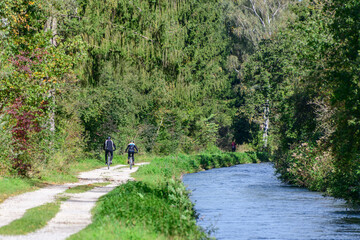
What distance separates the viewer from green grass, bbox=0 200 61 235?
11.9 m

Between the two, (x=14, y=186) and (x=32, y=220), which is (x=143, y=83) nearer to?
(x=14, y=186)

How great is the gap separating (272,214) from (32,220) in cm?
1070

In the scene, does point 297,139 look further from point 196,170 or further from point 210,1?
point 210,1

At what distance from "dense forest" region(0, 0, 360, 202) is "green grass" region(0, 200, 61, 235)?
593 centimetres

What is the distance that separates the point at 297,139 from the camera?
35656mm

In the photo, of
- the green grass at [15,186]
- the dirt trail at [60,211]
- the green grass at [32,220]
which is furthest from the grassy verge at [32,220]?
the green grass at [15,186]

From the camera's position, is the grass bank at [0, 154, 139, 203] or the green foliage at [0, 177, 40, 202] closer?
the green foliage at [0, 177, 40, 202]

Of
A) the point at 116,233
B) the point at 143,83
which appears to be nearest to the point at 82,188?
the point at 143,83

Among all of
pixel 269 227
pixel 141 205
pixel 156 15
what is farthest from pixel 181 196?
pixel 156 15

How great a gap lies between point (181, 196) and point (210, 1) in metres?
53.8

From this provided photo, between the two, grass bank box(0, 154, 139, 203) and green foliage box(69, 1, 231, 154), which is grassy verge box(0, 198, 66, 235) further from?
green foliage box(69, 1, 231, 154)

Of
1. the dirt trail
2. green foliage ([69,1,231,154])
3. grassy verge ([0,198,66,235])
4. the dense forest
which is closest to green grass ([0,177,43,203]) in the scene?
the dirt trail

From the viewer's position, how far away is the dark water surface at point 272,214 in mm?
17281

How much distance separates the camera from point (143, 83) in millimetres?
32188
